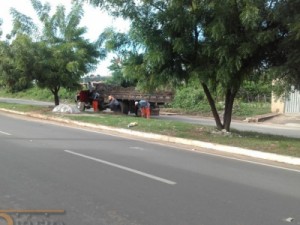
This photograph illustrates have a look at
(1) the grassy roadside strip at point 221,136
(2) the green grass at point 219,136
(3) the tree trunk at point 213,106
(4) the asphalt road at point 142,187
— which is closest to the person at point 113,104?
(2) the green grass at point 219,136

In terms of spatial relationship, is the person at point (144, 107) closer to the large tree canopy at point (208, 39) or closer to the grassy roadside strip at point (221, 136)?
the grassy roadside strip at point (221, 136)

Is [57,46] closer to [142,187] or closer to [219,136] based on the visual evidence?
[219,136]

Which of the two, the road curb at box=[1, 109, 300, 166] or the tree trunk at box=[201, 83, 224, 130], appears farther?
the tree trunk at box=[201, 83, 224, 130]

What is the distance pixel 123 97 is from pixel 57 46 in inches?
215

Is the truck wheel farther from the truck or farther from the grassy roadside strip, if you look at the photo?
the grassy roadside strip

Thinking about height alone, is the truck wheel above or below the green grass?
above

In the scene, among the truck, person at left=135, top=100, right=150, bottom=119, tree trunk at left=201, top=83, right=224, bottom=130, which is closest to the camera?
tree trunk at left=201, top=83, right=224, bottom=130

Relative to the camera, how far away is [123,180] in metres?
7.84

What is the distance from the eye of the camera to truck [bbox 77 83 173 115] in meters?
27.2

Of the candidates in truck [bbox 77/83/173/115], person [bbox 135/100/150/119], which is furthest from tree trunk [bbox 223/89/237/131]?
truck [bbox 77/83/173/115]

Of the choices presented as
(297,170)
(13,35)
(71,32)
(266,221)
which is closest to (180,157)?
(297,170)

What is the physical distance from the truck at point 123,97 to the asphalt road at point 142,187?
50.3 feet

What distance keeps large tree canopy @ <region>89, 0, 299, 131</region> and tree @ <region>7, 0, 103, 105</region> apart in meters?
11.0

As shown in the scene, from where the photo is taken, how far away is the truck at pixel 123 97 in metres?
27.2
